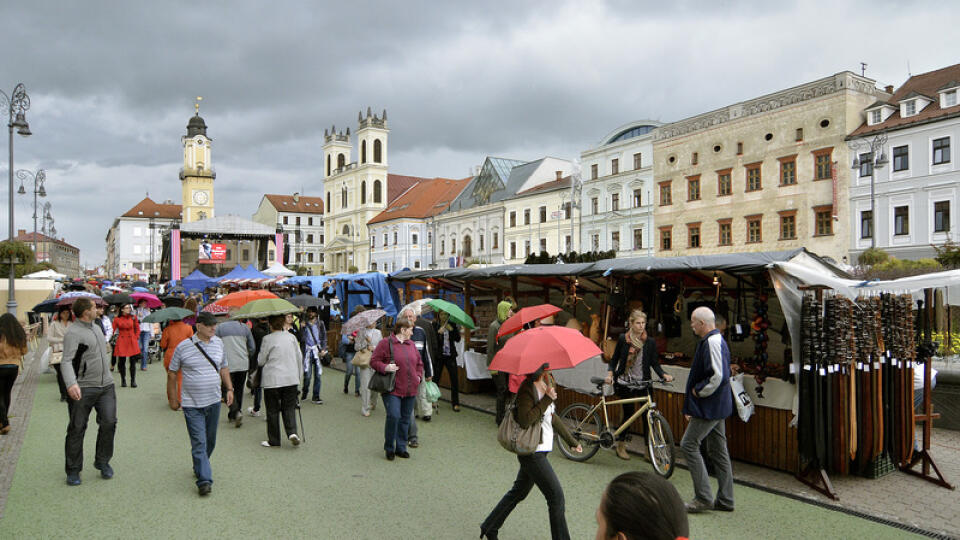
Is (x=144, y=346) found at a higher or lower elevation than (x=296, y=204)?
lower

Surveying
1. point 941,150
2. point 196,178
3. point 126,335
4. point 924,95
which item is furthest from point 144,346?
point 196,178

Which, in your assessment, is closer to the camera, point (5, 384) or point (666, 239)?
point (5, 384)

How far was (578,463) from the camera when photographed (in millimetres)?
7535

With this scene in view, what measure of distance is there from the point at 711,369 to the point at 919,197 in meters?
35.0

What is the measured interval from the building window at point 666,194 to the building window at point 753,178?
19.9 ft

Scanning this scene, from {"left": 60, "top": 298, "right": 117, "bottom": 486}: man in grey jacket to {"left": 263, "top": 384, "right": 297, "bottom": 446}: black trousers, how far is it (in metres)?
1.86

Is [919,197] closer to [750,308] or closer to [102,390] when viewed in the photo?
[750,308]

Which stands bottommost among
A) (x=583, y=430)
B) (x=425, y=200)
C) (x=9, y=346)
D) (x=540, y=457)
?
(x=583, y=430)

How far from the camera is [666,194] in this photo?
47438 mm

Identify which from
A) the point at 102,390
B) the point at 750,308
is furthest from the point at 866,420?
the point at 102,390

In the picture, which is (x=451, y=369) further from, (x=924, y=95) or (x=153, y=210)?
(x=153, y=210)

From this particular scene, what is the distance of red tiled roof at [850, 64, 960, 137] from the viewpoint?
33.2 metres

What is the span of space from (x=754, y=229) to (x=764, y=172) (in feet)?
12.3

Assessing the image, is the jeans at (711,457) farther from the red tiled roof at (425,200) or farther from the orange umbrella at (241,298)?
the red tiled roof at (425,200)
